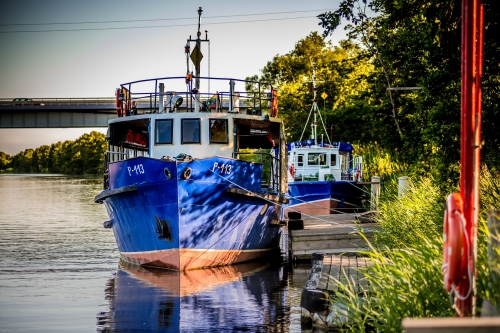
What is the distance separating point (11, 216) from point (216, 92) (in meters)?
19.9

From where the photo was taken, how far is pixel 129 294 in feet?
46.0

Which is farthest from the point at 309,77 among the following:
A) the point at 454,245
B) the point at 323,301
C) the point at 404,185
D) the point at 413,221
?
the point at 454,245

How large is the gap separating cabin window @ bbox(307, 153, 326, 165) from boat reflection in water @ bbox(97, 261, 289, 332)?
1372 cm

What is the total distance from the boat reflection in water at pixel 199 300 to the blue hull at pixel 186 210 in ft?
1.48

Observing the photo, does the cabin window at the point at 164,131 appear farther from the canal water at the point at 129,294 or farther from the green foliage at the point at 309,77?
the green foliage at the point at 309,77

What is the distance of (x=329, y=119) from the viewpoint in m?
44.6

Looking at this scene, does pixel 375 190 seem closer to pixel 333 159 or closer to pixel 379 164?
pixel 333 159

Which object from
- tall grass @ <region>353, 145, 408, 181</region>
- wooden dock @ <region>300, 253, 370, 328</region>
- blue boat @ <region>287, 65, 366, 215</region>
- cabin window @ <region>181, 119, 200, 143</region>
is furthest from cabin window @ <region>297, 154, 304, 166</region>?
wooden dock @ <region>300, 253, 370, 328</region>

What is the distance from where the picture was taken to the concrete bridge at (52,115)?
209ft

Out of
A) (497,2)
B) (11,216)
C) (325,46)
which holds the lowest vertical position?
(11,216)

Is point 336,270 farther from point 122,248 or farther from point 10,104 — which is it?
point 10,104

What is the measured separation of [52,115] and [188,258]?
5099 centimetres

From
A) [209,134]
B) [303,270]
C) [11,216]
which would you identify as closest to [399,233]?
[303,270]

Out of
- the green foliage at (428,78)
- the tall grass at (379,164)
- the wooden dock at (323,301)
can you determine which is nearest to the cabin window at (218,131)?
the green foliage at (428,78)
